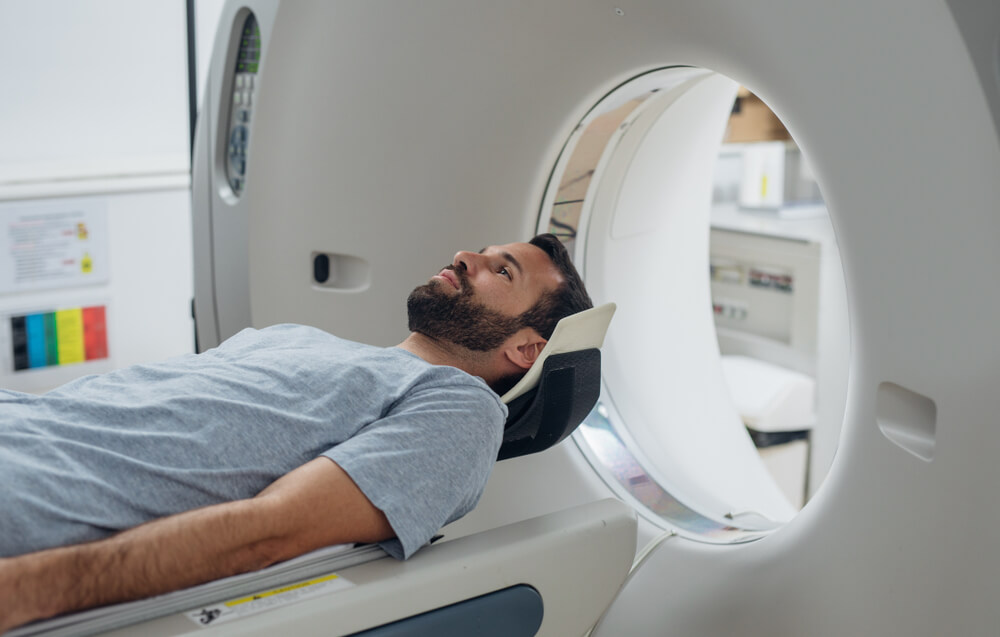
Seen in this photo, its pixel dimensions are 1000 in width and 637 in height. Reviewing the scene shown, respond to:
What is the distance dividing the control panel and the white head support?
899 mm

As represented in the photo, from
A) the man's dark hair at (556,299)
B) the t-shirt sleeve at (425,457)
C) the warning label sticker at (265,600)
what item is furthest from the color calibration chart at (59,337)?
the warning label sticker at (265,600)

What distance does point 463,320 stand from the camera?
1.57 m

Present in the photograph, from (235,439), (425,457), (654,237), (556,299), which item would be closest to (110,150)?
(654,237)

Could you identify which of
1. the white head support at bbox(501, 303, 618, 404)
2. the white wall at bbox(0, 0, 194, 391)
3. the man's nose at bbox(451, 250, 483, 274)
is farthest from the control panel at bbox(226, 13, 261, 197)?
the white wall at bbox(0, 0, 194, 391)

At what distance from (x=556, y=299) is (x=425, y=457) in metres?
0.49

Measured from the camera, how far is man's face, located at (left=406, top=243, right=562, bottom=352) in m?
1.57

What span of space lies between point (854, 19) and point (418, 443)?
2.33ft

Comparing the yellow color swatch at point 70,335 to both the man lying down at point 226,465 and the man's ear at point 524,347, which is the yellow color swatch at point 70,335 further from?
the man's ear at point 524,347

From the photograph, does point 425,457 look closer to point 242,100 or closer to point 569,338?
point 569,338

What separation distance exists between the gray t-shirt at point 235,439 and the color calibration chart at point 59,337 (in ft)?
5.51

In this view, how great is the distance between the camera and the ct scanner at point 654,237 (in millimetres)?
1005

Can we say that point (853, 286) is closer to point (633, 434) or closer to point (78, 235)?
point (633, 434)

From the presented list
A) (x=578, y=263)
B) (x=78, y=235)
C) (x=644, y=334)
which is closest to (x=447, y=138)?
(x=578, y=263)

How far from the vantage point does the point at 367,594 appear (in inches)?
42.3
